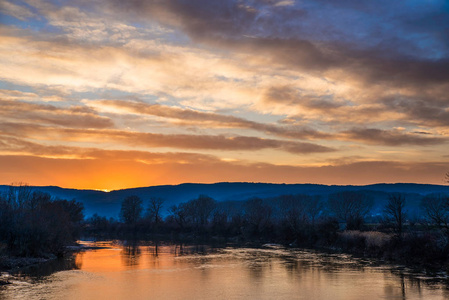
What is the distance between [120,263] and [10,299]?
19.9 m

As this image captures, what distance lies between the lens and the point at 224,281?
31.5 metres

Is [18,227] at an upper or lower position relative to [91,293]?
upper

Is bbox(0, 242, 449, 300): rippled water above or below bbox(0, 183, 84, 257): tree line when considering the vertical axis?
below

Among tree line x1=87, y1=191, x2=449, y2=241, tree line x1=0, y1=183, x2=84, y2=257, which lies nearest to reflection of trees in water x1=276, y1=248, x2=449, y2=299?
tree line x1=87, y1=191, x2=449, y2=241

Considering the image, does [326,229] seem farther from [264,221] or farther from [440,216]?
[264,221]

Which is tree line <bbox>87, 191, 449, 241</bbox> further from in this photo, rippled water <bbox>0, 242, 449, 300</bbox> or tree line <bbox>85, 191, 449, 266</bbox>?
rippled water <bbox>0, 242, 449, 300</bbox>

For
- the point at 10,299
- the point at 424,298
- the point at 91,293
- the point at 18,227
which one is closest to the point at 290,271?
the point at 424,298

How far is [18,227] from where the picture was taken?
140 ft

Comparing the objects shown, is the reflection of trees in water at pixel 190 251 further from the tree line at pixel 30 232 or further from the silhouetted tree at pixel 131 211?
the silhouetted tree at pixel 131 211

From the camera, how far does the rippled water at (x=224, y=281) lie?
26297mm

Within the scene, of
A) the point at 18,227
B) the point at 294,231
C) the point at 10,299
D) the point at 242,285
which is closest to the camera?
the point at 10,299

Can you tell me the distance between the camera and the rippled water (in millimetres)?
26297

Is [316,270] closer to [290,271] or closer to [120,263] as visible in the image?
[290,271]

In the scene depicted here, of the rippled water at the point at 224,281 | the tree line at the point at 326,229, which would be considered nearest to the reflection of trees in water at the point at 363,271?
the rippled water at the point at 224,281
